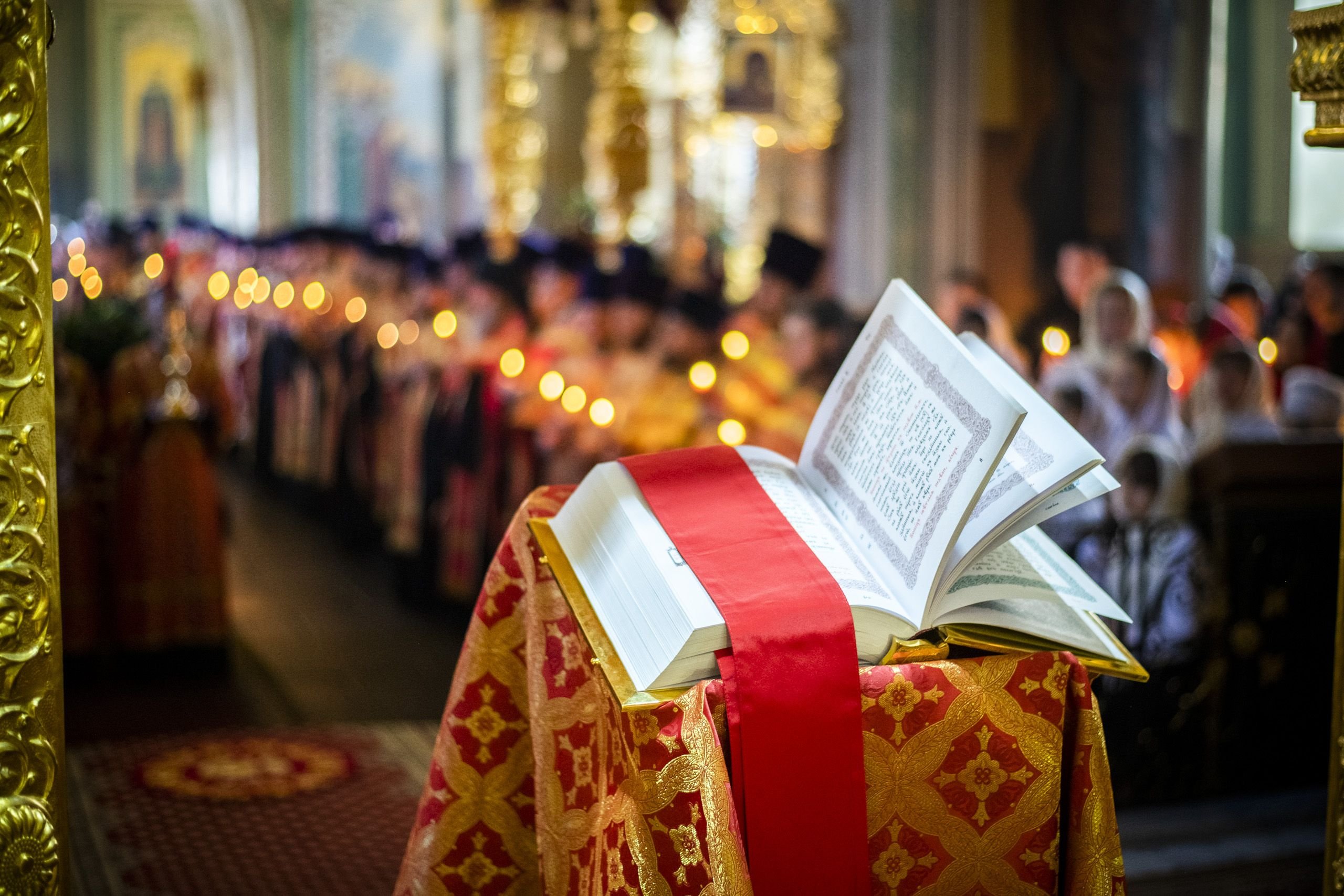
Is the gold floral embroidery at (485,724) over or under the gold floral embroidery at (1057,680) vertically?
under

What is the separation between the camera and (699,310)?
5844mm

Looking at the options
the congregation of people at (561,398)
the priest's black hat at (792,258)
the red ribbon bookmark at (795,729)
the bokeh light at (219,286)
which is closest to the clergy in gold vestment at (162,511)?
the congregation of people at (561,398)

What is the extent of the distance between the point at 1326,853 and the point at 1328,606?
2601mm

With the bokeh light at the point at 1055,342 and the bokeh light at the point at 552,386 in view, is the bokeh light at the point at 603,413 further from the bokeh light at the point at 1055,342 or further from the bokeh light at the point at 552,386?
the bokeh light at the point at 1055,342

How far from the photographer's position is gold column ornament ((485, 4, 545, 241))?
39.0 feet

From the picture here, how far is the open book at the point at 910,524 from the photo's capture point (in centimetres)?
127

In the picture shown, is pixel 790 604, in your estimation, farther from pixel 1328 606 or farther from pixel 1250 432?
pixel 1250 432

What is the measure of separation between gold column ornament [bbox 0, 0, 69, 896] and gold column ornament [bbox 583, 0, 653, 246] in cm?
670

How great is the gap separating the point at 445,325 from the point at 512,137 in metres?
6.09

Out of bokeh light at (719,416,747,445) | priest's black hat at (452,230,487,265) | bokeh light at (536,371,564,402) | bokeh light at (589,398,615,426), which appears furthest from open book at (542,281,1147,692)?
priest's black hat at (452,230,487,265)

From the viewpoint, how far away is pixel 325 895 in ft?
9.23

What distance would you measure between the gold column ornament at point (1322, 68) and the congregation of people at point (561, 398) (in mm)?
2192

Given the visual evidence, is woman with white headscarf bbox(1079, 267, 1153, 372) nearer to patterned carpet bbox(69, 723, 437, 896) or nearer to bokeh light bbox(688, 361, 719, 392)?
bokeh light bbox(688, 361, 719, 392)

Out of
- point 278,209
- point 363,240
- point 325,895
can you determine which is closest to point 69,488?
point 325,895
